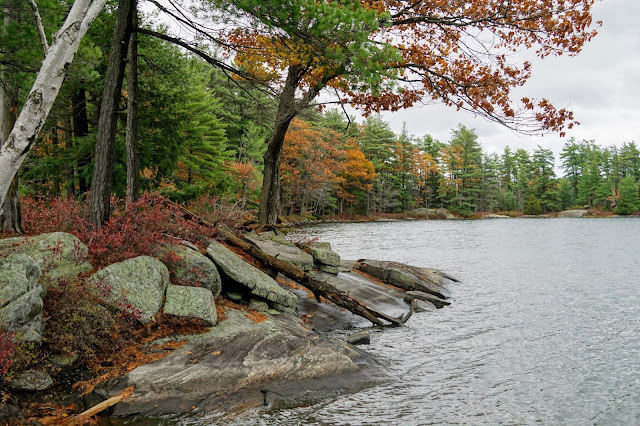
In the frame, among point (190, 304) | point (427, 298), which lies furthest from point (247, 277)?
point (427, 298)

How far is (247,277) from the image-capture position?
26.4 feet

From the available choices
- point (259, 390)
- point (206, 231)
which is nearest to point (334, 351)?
point (259, 390)

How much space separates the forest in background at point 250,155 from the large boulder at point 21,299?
14.9 feet

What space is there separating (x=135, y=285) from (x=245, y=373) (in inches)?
85.2

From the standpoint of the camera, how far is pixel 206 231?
934cm

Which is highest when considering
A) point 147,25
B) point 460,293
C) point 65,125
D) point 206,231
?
A: point 147,25

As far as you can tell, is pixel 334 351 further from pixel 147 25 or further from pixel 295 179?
pixel 295 179

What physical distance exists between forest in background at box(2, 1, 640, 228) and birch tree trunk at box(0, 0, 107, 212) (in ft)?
12.5

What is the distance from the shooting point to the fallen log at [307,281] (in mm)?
9375

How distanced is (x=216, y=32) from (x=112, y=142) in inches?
120

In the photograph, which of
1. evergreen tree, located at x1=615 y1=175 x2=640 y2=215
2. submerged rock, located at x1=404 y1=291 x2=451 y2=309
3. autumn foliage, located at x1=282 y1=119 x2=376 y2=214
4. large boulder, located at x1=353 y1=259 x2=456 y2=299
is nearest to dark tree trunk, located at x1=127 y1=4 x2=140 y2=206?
large boulder, located at x1=353 y1=259 x2=456 y2=299

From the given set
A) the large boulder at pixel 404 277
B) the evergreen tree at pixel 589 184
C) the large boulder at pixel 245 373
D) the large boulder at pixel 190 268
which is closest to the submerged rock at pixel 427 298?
the large boulder at pixel 404 277

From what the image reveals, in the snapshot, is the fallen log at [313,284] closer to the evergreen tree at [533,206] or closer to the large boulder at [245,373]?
the large boulder at [245,373]

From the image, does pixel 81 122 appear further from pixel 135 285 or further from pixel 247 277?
pixel 135 285
